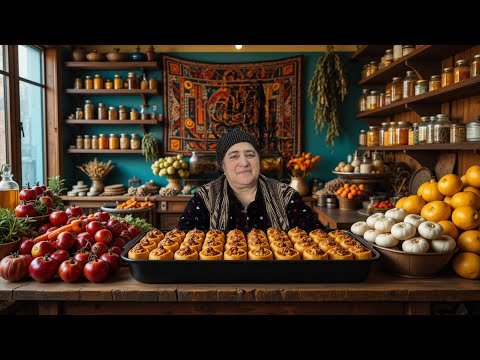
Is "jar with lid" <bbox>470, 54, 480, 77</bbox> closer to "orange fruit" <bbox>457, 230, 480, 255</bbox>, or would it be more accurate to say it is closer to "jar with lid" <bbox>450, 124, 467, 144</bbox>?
"jar with lid" <bbox>450, 124, 467, 144</bbox>

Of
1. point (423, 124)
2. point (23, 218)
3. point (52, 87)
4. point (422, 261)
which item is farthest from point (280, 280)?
point (52, 87)

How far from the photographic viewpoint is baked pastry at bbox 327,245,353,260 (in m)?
1.60

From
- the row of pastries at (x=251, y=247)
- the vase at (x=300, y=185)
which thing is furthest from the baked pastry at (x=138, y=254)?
the vase at (x=300, y=185)

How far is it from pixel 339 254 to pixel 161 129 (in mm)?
4369

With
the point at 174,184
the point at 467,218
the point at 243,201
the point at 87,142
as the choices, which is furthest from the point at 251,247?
the point at 87,142

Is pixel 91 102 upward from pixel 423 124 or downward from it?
upward

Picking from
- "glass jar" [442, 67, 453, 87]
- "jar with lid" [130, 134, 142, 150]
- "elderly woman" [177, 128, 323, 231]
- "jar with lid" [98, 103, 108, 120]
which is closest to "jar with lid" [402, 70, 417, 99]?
"glass jar" [442, 67, 453, 87]

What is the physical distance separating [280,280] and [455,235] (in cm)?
83

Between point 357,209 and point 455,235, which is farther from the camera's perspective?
point 357,209

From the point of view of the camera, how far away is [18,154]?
4230 mm

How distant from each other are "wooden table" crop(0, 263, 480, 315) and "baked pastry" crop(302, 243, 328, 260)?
108 millimetres

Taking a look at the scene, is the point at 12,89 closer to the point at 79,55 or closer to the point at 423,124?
the point at 79,55

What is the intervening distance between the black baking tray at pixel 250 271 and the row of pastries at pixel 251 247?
0.03m

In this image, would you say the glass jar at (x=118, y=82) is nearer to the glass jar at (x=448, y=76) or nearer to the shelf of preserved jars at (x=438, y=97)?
the shelf of preserved jars at (x=438, y=97)
